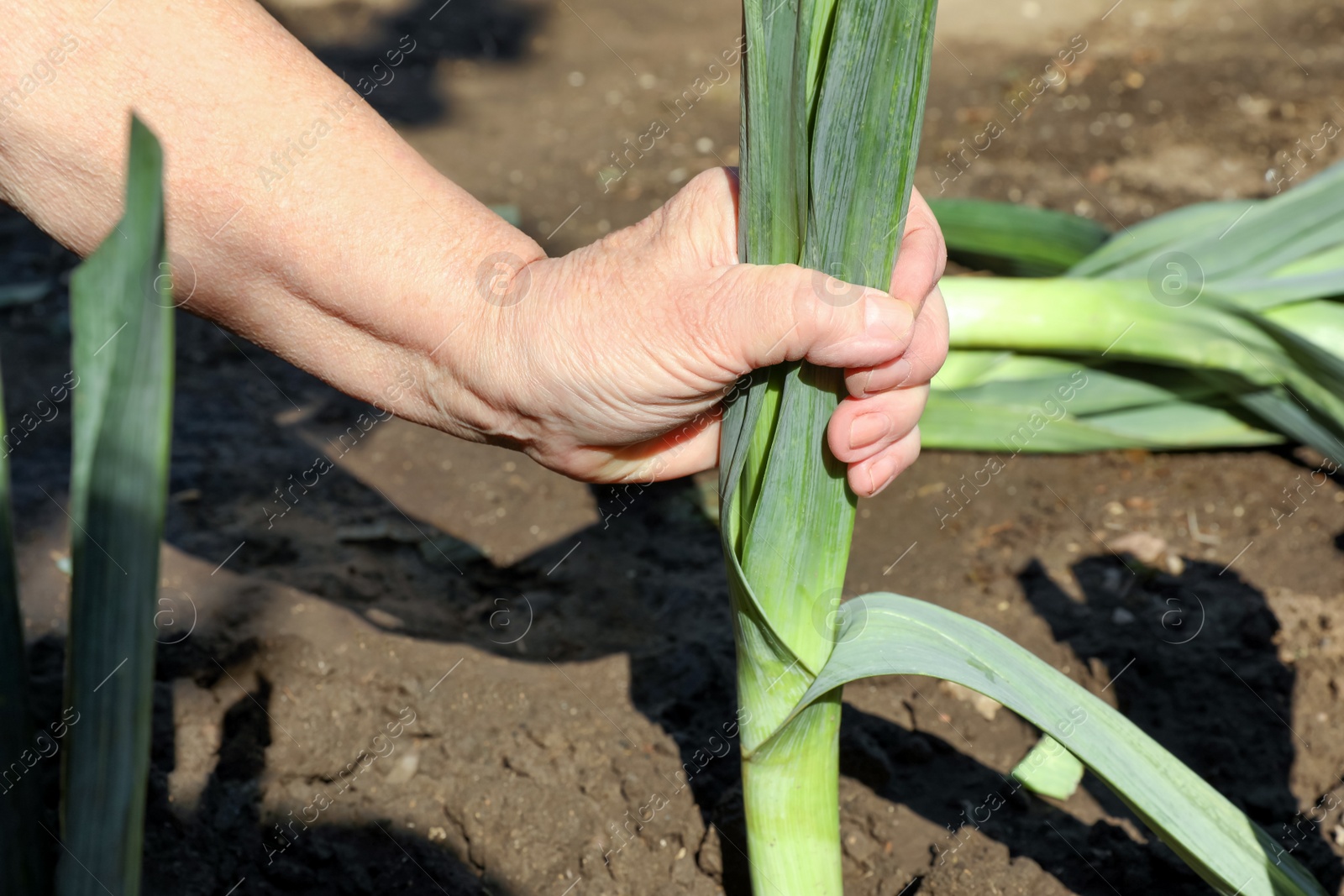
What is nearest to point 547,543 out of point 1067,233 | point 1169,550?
point 1169,550

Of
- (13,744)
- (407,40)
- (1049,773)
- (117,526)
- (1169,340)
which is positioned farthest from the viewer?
(407,40)

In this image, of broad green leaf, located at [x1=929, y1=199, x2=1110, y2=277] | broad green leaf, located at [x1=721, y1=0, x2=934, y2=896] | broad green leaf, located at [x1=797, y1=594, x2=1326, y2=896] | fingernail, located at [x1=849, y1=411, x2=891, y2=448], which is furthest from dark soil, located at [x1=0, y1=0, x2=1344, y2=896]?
fingernail, located at [x1=849, y1=411, x2=891, y2=448]

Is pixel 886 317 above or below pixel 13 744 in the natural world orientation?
below

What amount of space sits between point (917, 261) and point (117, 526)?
2.69 feet

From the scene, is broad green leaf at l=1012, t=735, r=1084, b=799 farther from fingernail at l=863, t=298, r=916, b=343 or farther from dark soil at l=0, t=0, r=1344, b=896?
fingernail at l=863, t=298, r=916, b=343

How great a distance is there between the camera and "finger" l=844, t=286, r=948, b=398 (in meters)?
1.07

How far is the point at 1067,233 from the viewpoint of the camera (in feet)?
7.68

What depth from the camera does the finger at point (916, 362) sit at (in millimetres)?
1069

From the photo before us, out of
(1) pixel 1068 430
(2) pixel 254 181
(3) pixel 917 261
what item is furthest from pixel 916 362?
(1) pixel 1068 430

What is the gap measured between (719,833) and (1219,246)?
1583mm

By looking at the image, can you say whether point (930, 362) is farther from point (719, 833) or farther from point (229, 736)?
point (229, 736)

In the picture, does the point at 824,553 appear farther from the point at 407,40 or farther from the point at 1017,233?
the point at 407,40

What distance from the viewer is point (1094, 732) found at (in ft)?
3.14

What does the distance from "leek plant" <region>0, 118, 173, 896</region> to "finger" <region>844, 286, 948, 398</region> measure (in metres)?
0.68
